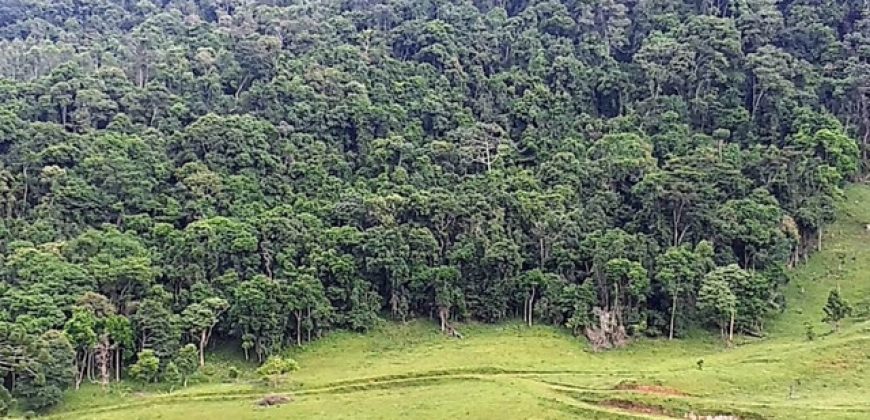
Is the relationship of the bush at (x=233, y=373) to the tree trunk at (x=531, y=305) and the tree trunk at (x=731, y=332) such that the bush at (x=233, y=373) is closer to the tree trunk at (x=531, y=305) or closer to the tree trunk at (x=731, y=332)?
the tree trunk at (x=531, y=305)

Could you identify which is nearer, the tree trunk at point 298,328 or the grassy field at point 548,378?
the grassy field at point 548,378

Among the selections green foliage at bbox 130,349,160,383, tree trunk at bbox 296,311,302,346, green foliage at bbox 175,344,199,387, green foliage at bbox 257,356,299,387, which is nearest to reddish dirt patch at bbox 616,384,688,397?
green foliage at bbox 257,356,299,387

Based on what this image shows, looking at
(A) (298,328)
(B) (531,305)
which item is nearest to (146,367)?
(A) (298,328)

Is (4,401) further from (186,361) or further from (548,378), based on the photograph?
(548,378)

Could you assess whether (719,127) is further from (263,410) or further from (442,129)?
(263,410)

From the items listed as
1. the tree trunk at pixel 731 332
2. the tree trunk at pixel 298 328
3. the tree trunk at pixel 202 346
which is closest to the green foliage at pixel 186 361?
the tree trunk at pixel 202 346

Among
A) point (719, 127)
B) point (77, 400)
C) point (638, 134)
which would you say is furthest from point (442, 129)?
point (77, 400)
